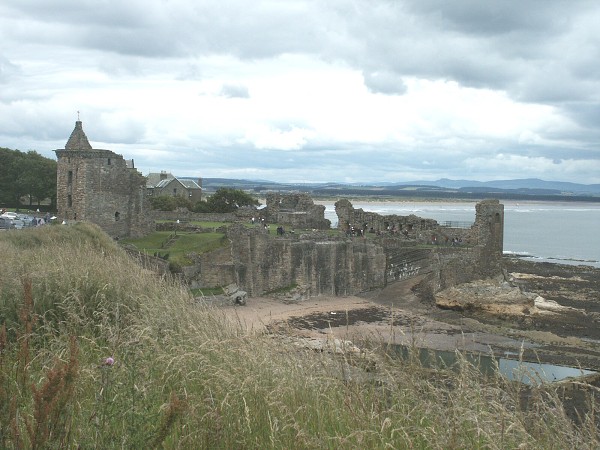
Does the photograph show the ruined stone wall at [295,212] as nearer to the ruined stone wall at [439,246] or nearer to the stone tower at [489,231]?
the ruined stone wall at [439,246]

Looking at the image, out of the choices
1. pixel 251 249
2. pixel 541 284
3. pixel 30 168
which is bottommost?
pixel 541 284

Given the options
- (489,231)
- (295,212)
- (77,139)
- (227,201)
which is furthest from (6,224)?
(489,231)

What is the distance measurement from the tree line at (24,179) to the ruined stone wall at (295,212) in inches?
599

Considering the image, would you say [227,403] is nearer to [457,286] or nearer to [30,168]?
[457,286]

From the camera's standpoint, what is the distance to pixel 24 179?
47.0 m

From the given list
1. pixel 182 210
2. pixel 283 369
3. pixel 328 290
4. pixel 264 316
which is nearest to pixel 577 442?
pixel 283 369

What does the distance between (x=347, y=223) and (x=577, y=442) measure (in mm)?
45770

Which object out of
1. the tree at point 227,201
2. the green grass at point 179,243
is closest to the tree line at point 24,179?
the tree at point 227,201

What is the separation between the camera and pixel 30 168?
4831 centimetres

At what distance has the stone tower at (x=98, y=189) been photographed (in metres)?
32.9

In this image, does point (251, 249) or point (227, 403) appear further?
point (251, 249)

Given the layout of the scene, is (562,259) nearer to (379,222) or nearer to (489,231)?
(379,222)

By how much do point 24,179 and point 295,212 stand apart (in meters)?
18.7

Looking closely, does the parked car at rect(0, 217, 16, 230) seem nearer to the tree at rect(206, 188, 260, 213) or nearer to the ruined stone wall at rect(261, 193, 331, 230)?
the ruined stone wall at rect(261, 193, 331, 230)
